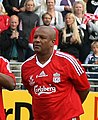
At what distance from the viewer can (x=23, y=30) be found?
37.5 feet

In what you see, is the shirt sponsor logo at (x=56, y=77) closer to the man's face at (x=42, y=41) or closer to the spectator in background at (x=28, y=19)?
the man's face at (x=42, y=41)

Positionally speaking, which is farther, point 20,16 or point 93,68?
point 20,16

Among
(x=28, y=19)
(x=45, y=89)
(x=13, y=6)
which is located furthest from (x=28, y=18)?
(x=45, y=89)

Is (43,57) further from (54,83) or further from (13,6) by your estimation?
(13,6)

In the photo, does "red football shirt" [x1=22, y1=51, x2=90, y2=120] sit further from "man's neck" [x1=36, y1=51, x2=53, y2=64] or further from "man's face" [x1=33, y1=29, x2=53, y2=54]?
"man's face" [x1=33, y1=29, x2=53, y2=54]

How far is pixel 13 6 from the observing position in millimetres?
12492

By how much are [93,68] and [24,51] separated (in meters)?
1.56

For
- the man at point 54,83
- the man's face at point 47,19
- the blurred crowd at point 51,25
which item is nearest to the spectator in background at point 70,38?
the blurred crowd at point 51,25

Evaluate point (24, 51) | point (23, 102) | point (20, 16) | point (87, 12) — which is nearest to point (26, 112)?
point (23, 102)

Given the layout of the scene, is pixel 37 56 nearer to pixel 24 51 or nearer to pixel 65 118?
pixel 65 118

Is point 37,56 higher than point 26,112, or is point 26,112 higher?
point 37,56

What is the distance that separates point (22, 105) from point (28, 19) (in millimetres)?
2035

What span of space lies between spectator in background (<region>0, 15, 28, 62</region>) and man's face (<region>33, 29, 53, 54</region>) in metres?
4.38

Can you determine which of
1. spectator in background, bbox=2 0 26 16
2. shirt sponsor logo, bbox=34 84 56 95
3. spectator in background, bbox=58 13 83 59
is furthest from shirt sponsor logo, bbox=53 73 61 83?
spectator in background, bbox=2 0 26 16
